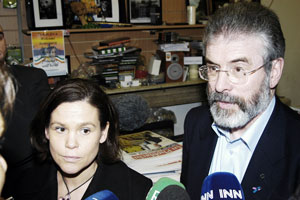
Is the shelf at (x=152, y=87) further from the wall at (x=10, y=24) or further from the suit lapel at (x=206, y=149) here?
the suit lapel at (x=206, y=149)

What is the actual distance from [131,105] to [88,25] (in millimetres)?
1165

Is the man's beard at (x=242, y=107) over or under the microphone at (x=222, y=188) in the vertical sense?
over

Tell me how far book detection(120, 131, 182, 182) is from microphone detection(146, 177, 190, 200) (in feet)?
2.20

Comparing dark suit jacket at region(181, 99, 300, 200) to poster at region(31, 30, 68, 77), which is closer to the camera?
dark suit jacket at region(181, 99, 300, 200)

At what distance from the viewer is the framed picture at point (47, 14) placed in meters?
2.48

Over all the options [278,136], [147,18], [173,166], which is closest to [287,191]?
[278,136]

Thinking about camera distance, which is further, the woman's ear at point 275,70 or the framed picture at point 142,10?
the framed picture at point 142,10

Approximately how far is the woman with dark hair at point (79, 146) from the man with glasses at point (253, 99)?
14.3 inches

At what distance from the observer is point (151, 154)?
1.59m

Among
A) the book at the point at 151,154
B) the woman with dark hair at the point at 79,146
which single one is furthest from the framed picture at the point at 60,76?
the woman with dark hair at the point at 79,146

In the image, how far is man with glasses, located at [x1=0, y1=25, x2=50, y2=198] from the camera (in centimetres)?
49

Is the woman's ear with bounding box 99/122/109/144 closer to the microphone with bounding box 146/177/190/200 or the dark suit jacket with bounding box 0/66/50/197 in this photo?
the dark suit jacket with bounding box 0/66/50/197

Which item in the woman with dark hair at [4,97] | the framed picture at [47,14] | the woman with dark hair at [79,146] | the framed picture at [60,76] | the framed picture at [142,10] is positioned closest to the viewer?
the woman with dark hair at [4,97]

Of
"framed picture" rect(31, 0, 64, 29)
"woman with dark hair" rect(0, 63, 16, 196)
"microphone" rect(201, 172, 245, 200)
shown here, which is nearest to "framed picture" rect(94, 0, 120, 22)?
"framed picture" rect(31, 0, 64, 29)
